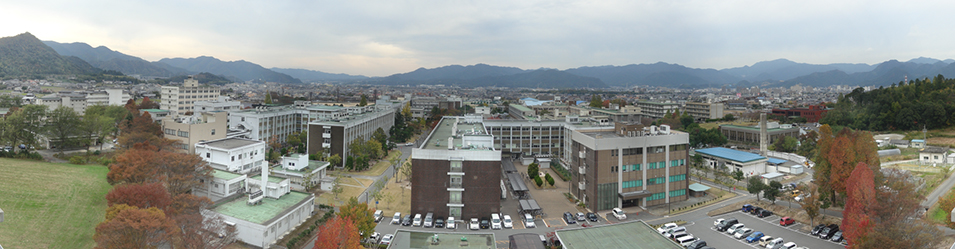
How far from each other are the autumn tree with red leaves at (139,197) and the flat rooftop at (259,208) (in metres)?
2.54

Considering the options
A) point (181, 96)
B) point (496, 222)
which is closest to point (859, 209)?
point (496, 222)

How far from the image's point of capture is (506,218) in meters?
21.5

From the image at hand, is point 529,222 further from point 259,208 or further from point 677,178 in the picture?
point 259,208

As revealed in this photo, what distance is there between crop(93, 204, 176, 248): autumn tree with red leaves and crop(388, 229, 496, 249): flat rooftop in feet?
24.6

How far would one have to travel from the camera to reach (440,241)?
1725 cm

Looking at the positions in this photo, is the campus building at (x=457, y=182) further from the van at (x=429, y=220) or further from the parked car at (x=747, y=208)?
the parked car at (x=747, y=208)

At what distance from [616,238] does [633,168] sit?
7.35m

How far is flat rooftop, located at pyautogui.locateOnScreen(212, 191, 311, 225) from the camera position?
1875cm

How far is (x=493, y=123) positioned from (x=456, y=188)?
20.6 meters

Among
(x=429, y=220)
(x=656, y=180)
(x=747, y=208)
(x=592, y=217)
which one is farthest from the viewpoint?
(x=656, y=180)

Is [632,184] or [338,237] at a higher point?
[632,184]

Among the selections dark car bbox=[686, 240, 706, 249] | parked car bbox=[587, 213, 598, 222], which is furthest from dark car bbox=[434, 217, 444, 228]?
dark car bbox=[686, 240, 706, 249]

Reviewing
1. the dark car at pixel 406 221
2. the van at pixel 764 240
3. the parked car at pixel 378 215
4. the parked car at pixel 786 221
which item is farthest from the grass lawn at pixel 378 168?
the parked car at pixel 786 221

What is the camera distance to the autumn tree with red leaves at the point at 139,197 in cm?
1645
